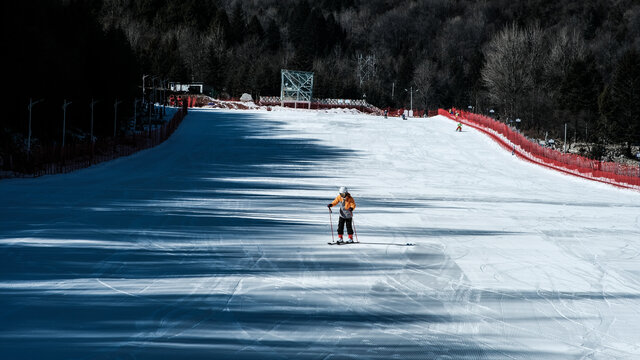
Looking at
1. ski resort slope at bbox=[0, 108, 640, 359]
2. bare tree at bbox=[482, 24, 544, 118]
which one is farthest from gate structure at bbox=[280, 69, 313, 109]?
ski resort slope at bbox=[0, 108, 640, 359]

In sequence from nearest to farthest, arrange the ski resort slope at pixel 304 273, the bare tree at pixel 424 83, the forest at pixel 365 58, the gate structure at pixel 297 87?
the ski resort slope at pixel 304 273, the forest at pixel 365 58, the gate structure at pixel 297 87, the bare tree at pixel 424 83

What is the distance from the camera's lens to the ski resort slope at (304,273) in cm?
870

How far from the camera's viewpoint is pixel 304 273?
12500 mm

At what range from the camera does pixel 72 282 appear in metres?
10.9

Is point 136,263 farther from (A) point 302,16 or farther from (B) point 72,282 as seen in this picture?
(A) point 302,16

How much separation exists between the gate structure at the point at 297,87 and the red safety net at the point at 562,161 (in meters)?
49.2

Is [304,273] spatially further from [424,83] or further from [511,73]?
[424,83]

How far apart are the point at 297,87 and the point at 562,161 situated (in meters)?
72.5

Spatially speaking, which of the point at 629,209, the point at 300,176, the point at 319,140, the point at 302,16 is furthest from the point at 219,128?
the point at 302,16

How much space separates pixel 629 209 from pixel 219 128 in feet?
126

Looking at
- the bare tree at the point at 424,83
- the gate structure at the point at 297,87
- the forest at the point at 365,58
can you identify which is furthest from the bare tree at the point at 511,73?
the bare tree at the point at 424,83

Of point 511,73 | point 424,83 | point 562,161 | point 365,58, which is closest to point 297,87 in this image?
point 511,73

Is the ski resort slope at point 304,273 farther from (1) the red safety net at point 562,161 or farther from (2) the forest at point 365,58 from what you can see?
(2) the forest at point 365,58

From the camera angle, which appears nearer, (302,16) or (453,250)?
(453,250)
